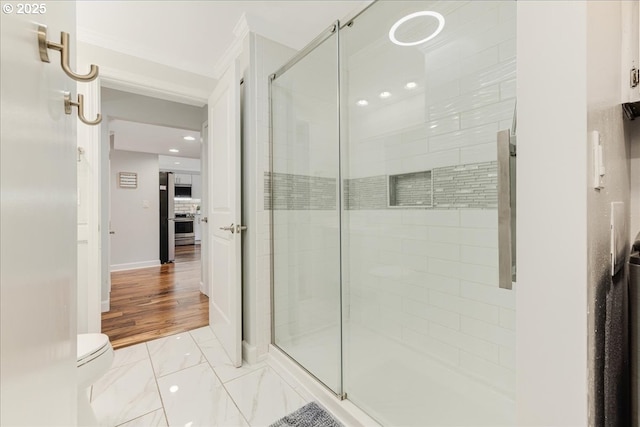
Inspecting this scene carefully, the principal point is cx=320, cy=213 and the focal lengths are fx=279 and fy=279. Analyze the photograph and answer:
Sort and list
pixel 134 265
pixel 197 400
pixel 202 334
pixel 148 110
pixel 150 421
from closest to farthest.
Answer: pixel 150 421 < pixel 197 400 < pixel 202 334 < pixel 148 110 < pixel 134 265

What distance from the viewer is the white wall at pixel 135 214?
501cm

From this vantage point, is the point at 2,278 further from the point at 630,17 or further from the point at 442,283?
the point at 442,283

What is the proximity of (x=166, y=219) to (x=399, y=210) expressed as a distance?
17.0 feet

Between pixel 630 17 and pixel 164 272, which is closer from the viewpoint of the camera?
pixel 630 17

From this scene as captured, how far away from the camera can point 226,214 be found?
6.92ft

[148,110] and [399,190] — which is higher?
[148,110]

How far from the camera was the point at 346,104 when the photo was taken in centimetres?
200

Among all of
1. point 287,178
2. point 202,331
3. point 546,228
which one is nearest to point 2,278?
point 546,228

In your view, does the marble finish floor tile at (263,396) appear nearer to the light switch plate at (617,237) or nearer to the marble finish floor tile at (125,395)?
the marble finish floor tile at (125,395)

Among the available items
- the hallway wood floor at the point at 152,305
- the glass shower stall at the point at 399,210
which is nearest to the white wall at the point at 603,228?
the glass shower stall at the point at 399,210

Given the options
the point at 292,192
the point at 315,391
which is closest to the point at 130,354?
the point at 315,391

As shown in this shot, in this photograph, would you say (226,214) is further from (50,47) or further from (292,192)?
(50,47)

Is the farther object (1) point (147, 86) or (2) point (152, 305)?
(2) point (152, 305)

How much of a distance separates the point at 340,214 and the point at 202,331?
1699 mm
